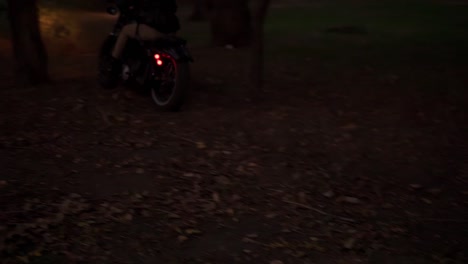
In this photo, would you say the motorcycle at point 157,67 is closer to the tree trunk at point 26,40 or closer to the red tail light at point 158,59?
the red tail light at point 158,59

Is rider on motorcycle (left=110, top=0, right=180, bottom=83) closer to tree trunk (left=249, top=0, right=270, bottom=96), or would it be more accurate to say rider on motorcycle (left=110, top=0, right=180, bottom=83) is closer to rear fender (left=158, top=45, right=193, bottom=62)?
rear fender (left=158, top=45, right=193, bottom=62)

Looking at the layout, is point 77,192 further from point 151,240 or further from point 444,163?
point 444,163

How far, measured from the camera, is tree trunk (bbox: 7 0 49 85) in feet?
27.4

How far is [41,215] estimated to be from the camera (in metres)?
4.83

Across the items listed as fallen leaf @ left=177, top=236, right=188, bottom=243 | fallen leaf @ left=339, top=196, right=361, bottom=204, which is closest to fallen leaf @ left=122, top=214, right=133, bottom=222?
fallen leaf @ left=177, top=236, right=188, bottom=243

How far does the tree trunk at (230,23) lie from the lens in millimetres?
12695

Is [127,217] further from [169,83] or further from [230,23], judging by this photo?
[230,23]

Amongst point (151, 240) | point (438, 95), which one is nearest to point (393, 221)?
point (151, 240)

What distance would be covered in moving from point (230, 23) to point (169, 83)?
5.17m

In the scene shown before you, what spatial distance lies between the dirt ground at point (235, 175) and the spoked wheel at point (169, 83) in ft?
Answer: 0.59

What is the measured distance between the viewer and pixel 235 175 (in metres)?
6.01

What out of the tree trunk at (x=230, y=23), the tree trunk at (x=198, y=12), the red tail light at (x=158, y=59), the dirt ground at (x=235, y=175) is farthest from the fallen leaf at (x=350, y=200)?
the tree trunk at (x=198, y=12)

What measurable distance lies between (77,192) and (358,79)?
18.8 feet

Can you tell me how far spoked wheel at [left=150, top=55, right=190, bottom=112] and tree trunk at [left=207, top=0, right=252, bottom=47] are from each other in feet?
16.3
